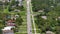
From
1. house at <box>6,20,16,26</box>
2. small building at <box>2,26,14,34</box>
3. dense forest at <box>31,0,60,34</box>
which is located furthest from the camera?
house at <box>6,20,16,26</box>

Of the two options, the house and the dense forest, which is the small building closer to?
the house

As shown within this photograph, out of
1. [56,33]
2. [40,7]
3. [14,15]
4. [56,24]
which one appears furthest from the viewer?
[40,7]

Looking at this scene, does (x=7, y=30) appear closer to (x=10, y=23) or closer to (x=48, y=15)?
(x=10, y=23)

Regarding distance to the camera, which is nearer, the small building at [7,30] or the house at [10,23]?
the small building at [7,30]

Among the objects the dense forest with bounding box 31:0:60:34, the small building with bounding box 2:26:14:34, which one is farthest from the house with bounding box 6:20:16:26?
the dense forest with bounding box 31:0:60:34

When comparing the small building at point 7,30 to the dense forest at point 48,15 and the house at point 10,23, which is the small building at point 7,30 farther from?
the dense forest at point 48,15

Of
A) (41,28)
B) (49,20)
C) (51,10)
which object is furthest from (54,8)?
(41,28)

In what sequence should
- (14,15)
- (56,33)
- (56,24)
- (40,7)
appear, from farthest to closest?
(40,7) < (14,15) < (56,24) < (56,33)

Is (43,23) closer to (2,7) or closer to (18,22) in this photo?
(18,22)

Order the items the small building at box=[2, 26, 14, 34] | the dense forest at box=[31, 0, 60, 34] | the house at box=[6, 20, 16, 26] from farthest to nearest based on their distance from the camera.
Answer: the house at box=[6, 20, 16, 26], the dense forest at box=[31, 0, 60, 34], the small building at box=[2, 26, 14, 34]

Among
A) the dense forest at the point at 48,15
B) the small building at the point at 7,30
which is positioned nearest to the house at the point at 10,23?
the small building at the point at 7,30

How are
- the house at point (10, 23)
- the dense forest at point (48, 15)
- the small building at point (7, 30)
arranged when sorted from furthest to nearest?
the house at point (10, 23) → the dense forest at point (48, 15) → the small building at point (7, 30)
